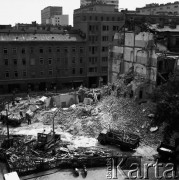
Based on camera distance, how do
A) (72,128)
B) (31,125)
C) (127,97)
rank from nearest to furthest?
1. (72,128)
2. (31,125)
3. (127,97)

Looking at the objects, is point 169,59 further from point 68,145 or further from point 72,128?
point 68,145

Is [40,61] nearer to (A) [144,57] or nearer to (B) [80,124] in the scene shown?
(A) [144,57]

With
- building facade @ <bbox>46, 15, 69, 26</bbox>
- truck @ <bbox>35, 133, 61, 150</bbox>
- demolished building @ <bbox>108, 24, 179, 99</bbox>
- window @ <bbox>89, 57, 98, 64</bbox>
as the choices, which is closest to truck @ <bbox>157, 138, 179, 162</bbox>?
truck @ <bbox>35, 133, 61, 150</bbox>

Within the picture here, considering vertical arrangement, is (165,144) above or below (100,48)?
below

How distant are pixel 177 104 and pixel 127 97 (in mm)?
18313

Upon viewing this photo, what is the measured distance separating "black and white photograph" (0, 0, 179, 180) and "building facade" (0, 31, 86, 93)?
0.23m

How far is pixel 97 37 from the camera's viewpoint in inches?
2785

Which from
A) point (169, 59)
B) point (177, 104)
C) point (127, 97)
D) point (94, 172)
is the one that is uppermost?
point (169, 59)

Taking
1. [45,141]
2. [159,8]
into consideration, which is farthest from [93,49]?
[159,8]

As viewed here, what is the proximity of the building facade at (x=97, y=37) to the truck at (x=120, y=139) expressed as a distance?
128 ft

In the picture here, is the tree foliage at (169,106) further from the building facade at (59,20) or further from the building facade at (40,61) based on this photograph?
the building facade at (59,20)

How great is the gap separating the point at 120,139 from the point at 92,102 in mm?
16794

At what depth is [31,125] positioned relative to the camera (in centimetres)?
4056

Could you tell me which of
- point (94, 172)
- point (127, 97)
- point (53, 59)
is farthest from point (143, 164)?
point (53, 59)
